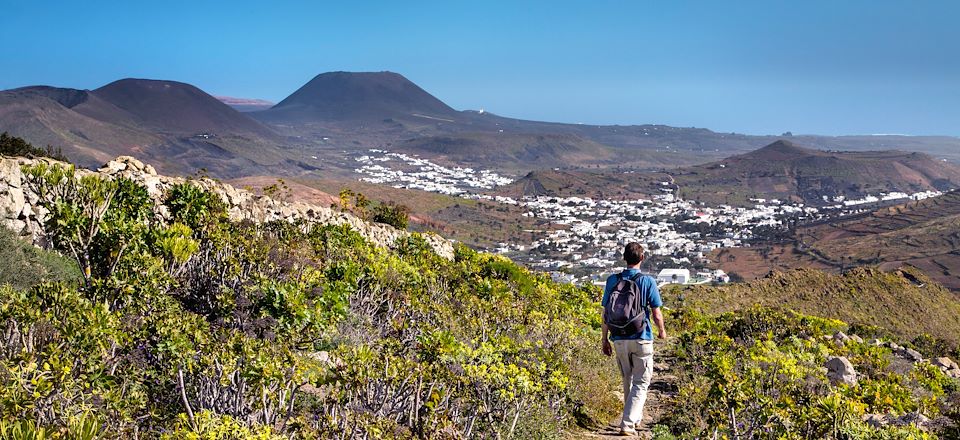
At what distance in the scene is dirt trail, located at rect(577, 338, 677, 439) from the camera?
6.85 m

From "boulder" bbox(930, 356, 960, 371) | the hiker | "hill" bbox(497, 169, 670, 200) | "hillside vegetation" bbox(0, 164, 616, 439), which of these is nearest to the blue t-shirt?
the hiker

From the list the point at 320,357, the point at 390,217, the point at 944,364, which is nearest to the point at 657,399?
the point at 320,357

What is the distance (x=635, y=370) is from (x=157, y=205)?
11.7m

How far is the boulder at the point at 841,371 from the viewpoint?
949 cm

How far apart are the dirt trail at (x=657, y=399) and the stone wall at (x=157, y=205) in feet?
28.0

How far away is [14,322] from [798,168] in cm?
18311

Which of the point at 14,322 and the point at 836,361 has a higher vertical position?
the point at 14,322

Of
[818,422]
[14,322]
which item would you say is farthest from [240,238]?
[818,422]

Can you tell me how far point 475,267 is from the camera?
661 inches

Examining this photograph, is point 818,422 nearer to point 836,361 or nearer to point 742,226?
point 836,361

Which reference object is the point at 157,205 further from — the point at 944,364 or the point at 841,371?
the point at 944,364

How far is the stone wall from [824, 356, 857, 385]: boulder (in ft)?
37.1

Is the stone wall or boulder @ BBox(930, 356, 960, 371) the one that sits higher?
the stone wall

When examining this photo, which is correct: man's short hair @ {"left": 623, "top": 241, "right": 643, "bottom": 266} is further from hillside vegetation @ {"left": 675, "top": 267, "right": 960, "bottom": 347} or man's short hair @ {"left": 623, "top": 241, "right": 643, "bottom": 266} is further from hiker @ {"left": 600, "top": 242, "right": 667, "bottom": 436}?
hillside vegetation @ {"left": 675, "top": 267, "right": 960, "bottom": 347}
